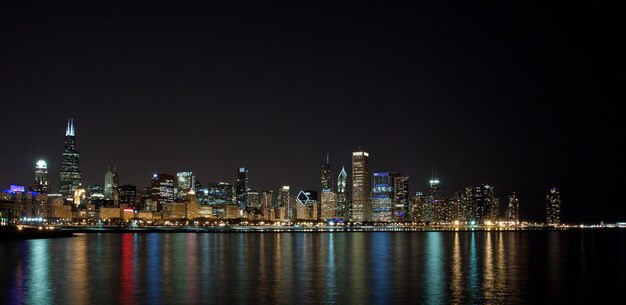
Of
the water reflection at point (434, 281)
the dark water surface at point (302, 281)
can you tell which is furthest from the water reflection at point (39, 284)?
the water reflection at point (434, 281)

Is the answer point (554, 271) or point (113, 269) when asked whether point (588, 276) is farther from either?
point (113, 269)

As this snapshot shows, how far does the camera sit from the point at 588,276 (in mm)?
43812

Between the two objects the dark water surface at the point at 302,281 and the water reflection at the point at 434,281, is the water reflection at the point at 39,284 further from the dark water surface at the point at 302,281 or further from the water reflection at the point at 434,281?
the water reflection at the point at 434,281

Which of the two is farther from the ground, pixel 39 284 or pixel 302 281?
pixel 39 284

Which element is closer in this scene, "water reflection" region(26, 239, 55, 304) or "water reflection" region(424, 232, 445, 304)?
"water reflection" region(26, 239, 55, 304)

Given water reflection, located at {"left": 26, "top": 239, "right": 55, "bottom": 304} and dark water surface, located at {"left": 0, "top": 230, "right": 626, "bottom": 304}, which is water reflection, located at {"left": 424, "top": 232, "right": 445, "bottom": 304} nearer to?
dark water surface, located at {"left": 0, "top": 230, "right": 626, "bottom": 304}

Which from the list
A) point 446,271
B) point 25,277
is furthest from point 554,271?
point 25,277

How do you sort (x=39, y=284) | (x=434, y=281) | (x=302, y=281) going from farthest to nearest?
(x=434, y=281)
(x=302, y=281)
(x=39, y=284)

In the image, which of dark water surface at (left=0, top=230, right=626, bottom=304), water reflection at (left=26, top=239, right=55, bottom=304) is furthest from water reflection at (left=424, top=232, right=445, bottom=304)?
water reflection at (left=26, top=239, right=55, bottom=304)

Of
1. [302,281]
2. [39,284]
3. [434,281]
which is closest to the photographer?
[39,284]

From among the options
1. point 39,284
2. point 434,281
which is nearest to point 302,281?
point 434,281

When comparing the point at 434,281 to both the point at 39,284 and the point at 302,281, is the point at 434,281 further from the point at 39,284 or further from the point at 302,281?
the point at 39,284

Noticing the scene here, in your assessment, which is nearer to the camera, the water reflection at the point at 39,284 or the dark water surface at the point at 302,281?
the water reflection at the point at 39,284

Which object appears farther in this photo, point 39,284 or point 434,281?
point 434,281
